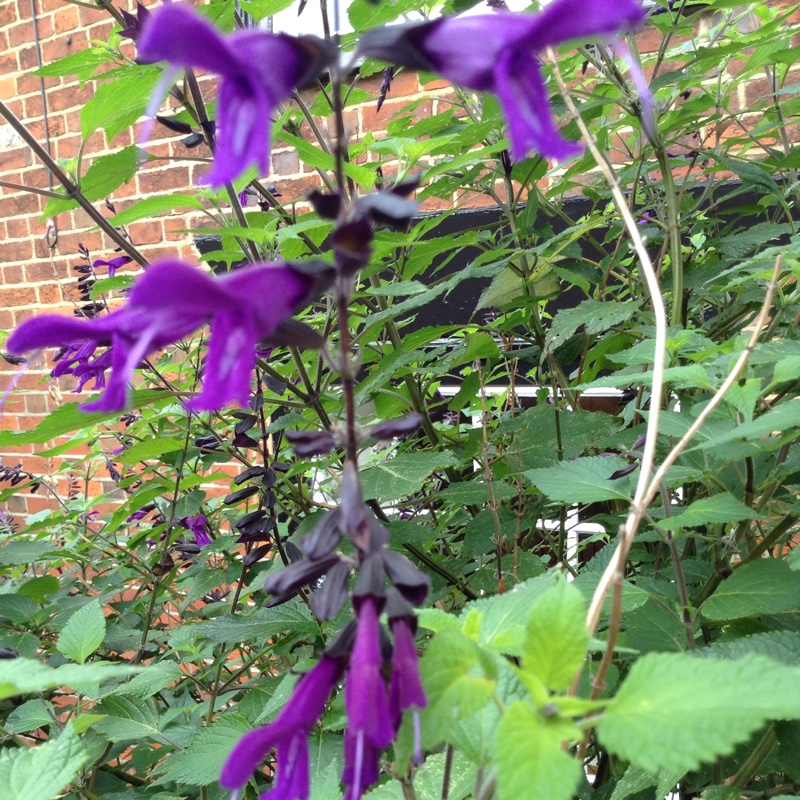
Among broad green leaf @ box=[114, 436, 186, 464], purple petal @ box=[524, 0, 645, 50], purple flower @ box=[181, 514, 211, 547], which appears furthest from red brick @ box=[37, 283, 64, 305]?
purple petal @ box=[524, 0, 645, 50]

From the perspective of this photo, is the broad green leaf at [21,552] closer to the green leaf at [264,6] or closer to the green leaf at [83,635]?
the green leaf at [83,635]

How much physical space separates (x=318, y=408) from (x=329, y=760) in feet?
1.06

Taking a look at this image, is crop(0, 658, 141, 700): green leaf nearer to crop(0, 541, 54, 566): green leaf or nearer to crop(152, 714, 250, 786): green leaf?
crop(152, 714, 250, 786): green leaf

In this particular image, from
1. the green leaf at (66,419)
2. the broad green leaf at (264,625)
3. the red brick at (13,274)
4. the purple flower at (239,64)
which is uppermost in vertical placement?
the red brick at (13,274)

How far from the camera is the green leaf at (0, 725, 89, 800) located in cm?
37

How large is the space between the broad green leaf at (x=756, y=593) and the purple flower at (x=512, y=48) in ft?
1.17

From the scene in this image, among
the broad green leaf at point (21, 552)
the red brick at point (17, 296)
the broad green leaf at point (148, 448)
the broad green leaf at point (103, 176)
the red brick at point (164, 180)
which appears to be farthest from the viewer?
the red brick at point (17, 296)

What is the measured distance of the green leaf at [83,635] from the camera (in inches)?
27.2

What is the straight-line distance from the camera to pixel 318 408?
675 mm

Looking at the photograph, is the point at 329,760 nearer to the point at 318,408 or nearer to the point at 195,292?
the point at 318,408

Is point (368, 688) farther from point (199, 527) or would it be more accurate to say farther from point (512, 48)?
point (199, 527)

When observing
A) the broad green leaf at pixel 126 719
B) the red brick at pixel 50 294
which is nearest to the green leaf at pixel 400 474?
the broad green leaf at pixel 126 719

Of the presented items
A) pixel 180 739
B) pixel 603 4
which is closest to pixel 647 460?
pixel 603 4

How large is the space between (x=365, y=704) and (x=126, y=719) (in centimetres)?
61
